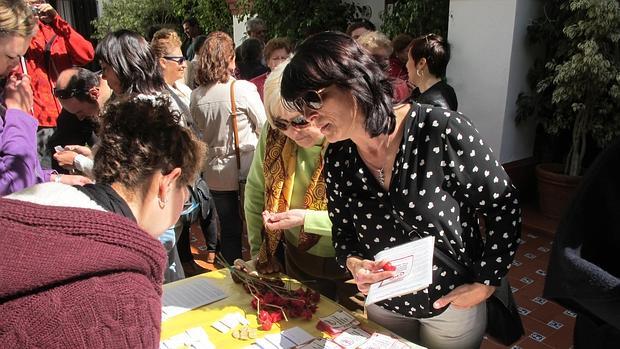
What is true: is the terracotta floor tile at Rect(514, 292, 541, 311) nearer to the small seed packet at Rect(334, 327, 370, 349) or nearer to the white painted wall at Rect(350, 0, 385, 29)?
the small seed packet at Rect(334, 327, 370, 349)

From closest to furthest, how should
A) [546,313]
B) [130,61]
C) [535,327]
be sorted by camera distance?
1. [130,61]
2. [535,327]
3. [546,313]

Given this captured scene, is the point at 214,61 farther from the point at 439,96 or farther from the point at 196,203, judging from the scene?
the point at 439,96

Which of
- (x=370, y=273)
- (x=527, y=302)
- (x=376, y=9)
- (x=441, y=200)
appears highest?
(x=376, y=9)

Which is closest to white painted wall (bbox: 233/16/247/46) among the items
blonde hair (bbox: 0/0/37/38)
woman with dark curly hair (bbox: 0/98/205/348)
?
blonde hair (bbox: 0/0/37/38)

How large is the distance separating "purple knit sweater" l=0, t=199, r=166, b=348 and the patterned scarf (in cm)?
110

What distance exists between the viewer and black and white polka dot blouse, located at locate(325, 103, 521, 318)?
148 cm

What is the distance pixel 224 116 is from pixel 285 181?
4.77 ft

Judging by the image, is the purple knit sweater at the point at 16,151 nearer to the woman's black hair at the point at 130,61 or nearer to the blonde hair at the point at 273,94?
the woman's black hair at the point at 130,61

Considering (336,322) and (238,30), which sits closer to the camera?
(336,322)

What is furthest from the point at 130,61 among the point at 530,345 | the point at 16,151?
the point at 530,345

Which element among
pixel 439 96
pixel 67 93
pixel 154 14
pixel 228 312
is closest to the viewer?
pixel 228 312

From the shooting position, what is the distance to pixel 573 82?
160 inches

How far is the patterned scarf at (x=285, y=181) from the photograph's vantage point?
A: 1.99 metres

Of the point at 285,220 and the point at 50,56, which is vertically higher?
the point at 50,56
